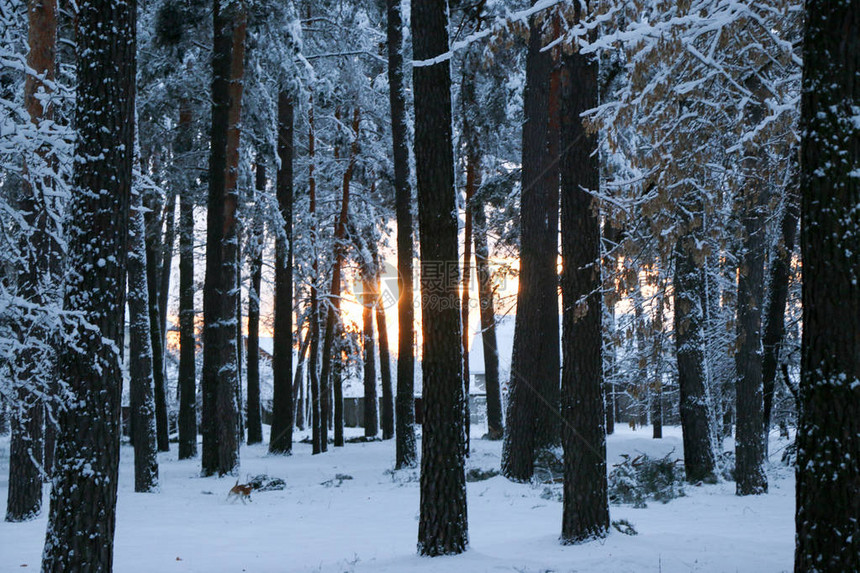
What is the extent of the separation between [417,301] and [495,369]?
474 centimetres

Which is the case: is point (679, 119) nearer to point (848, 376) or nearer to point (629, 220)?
point (629, 220)

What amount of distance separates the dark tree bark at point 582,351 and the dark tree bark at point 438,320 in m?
1.23

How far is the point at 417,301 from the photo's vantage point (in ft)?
72.2

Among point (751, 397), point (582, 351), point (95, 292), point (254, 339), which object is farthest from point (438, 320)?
point (254, 339)

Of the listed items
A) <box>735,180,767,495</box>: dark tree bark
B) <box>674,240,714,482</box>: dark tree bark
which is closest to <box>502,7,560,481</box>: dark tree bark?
<box>674,240,714,482</box>: dark tree bark

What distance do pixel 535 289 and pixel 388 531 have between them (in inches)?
210

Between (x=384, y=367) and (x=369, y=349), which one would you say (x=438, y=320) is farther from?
(x=369, y=349)

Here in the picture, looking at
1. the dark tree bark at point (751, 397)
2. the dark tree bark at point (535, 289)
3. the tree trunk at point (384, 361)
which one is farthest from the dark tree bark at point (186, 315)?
the dark tree bark at point (751, 397)

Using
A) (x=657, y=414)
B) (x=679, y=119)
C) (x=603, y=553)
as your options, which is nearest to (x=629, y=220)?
(x=679, y=119)

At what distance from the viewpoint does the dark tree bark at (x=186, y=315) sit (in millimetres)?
18734

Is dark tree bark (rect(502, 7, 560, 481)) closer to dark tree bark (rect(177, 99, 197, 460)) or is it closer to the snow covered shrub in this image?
the snow covered shrub

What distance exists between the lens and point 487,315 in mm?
23281

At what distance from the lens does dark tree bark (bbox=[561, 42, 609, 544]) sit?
7703 mm

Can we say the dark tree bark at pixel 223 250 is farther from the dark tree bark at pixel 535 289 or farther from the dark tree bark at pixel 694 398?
the dark tree bark at pixel 694 398
